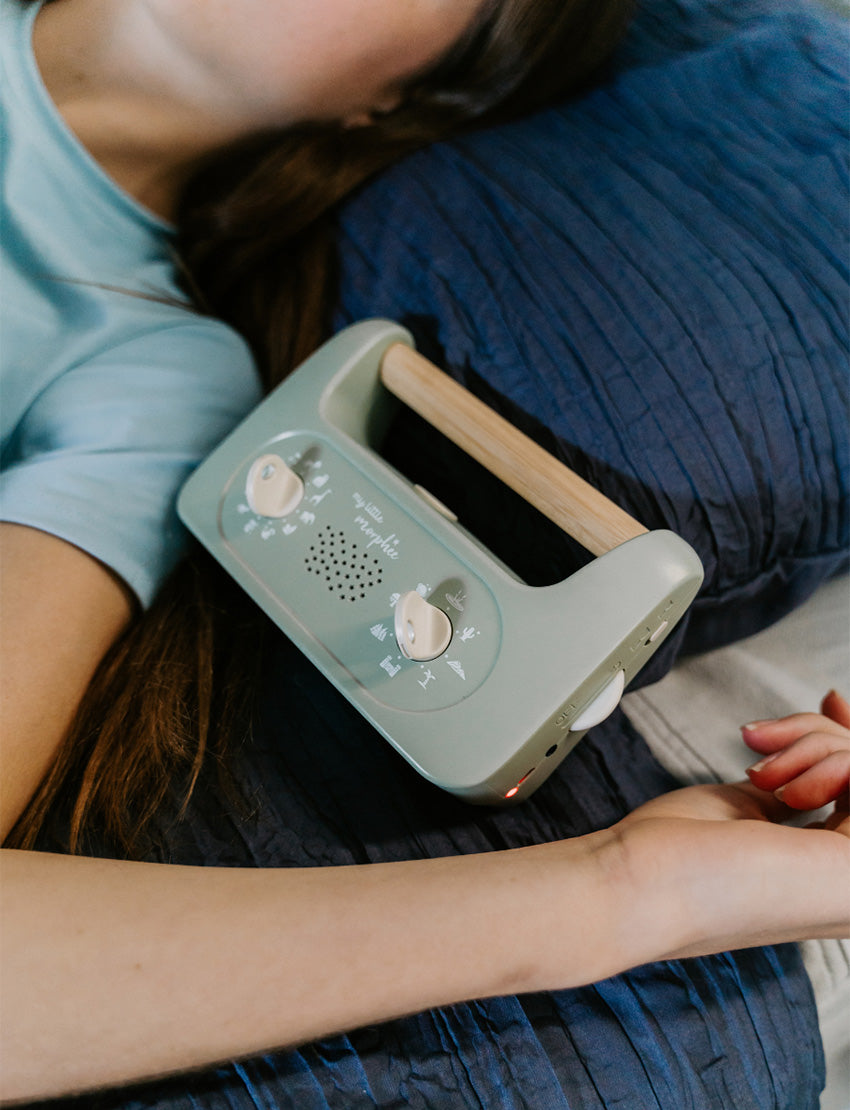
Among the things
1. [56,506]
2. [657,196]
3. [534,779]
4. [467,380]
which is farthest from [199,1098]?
[657,196]

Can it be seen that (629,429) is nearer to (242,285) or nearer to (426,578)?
(426,578)

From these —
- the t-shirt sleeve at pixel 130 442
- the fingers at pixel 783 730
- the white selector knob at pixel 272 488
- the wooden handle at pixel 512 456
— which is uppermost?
the wooden handle at pixel 512 456

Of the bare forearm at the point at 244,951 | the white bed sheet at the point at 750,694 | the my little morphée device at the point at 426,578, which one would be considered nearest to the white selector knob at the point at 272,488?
the my little morphée device at the point at 426,578

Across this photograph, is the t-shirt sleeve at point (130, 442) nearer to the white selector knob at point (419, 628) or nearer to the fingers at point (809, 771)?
the white selector knob at point (419, 628)

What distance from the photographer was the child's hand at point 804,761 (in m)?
0.49

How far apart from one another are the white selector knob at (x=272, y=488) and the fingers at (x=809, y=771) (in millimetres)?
389

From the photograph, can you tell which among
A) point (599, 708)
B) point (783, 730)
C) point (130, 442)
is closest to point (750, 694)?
point (783, 730)

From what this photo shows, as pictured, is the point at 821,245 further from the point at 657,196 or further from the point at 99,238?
the point at 99,238

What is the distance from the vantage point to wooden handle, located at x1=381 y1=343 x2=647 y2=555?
47 cm

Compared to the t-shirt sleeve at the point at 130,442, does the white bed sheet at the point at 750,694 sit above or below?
below

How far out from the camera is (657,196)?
0.58m

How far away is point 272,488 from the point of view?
53 cm

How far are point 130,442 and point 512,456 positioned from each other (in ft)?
1.02

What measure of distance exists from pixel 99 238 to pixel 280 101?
0.22 metres
